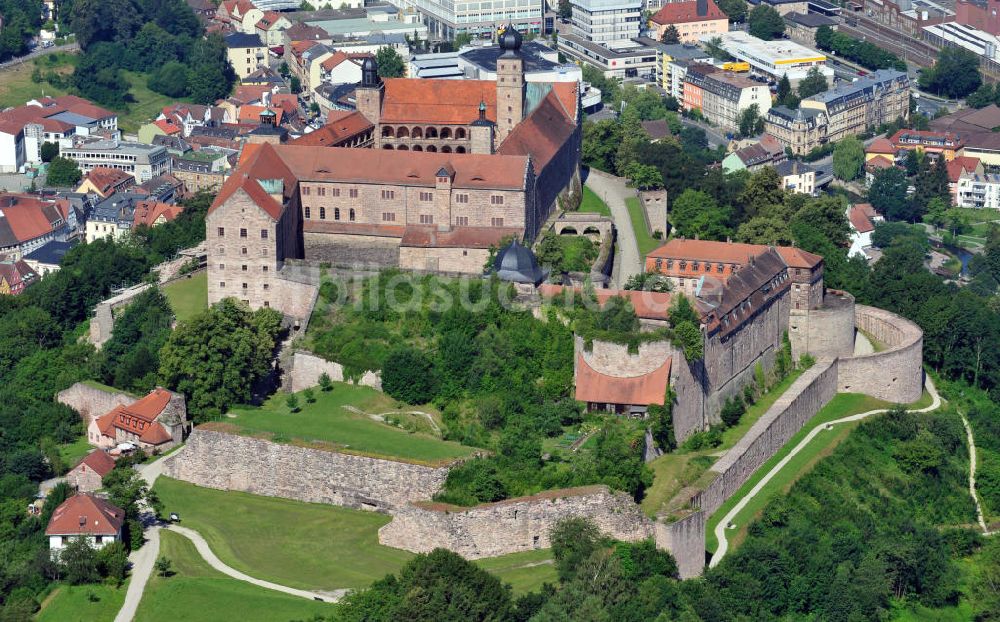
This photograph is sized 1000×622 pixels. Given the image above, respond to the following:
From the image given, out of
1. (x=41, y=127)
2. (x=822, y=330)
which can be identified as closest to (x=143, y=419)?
(x=822, y=330)

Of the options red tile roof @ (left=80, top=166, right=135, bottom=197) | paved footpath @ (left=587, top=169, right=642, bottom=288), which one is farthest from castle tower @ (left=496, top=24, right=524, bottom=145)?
red tile roof @ (left=80, top=166, right=135, bottom=197)

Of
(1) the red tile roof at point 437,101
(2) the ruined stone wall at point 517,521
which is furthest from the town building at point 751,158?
(2) the ruined stone wall at point 517,521

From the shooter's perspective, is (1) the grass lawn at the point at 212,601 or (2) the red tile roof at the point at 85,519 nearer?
(1) the grass lawn at the point at 212,601

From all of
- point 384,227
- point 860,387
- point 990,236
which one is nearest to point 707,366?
point 860,387

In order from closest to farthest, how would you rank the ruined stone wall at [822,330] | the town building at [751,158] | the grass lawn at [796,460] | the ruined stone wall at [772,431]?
the grass lawn at [796,460] → the ruined stone wall at [772,431] → the ruined stone wall at [822,330] → the town building at [751,158]

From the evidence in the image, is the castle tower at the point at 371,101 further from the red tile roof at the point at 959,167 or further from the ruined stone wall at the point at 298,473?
the red tile roof at the point at 959,167

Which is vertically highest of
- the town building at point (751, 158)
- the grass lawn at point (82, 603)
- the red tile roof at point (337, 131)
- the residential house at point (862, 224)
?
the red tile roof at point (337, 131)
